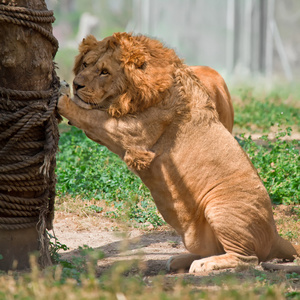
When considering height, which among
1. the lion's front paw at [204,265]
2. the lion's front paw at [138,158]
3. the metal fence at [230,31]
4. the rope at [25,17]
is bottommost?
the lion's front paw at [204,265]

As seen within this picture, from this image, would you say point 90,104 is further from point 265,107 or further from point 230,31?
point 230,31

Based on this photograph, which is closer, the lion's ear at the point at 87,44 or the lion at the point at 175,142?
the lion at the point at 175,142

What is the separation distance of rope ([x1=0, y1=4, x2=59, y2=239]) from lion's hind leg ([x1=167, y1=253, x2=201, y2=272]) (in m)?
1.40

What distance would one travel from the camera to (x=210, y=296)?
2826mm

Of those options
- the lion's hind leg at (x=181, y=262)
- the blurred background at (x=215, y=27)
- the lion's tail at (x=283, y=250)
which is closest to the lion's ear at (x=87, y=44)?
the lion's hind leg at (x=181, y=262)

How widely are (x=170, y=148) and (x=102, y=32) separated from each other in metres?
12.9

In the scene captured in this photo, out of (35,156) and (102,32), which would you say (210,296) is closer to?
(35,156)

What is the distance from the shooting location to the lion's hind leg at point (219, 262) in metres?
4.72

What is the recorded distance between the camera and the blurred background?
1647cm

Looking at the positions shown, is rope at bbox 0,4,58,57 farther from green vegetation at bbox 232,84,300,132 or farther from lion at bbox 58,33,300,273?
green vegetation at bbox 232,84,300,132

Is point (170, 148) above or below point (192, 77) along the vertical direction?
below

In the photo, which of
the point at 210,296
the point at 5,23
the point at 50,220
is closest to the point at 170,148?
the point at 50,220

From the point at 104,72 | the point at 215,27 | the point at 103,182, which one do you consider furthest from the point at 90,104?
the point at 215,27

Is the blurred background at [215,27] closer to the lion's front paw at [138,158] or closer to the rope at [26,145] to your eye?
the lion's front paw at [138,158]
